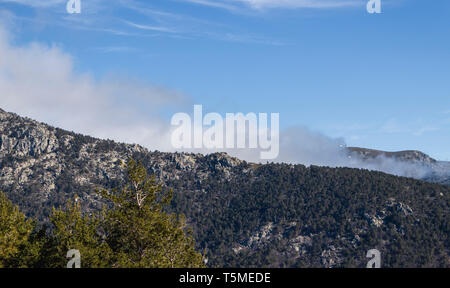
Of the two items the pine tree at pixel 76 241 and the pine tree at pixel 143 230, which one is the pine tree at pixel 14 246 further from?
the pine tree at pixel 143 230

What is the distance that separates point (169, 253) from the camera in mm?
61312

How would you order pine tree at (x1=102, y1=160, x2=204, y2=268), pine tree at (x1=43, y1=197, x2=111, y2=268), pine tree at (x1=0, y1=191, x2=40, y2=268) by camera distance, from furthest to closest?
pine tree at (x1=0, y1=191, x2=40, y2=268), pine tree at (x1=102, y1=160, x2=204, y2=268), pine tree at (x1=43, y1=197, x2=111, y2=268)

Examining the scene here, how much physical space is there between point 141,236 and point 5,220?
18886mm

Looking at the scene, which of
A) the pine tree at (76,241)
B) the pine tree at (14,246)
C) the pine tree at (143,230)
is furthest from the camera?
the pine tree at (14,246)

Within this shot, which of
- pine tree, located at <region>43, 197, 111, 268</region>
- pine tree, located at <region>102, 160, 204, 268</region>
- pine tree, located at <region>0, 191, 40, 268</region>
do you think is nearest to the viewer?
pine tree, located at <region>43, 197, 111, 268</region>

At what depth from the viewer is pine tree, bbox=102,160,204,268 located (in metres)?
60.2

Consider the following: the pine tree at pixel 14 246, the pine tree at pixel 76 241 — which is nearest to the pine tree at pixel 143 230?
the pine tree at pixel 76 241

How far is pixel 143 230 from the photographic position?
59688 mm

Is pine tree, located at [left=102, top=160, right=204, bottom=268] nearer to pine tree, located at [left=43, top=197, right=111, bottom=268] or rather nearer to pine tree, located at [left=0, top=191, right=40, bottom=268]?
pine tree, located at [left=43, top=197, right=111, bottom=268]

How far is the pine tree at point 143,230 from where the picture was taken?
2371 inches

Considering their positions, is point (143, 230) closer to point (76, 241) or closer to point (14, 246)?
point (76, 241)

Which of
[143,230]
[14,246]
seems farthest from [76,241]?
[14,246]

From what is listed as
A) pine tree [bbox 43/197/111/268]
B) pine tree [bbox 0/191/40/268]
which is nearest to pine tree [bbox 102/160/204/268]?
pine tree [bbox 43/197/111/268]
